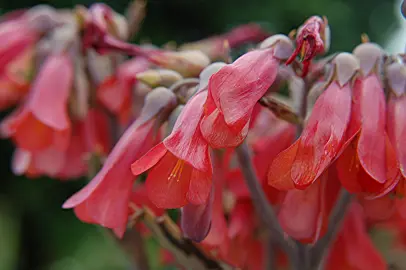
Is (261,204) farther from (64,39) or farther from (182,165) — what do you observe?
(64,39)

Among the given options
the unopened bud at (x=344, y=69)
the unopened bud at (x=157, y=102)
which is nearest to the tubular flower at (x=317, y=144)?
the unopened bud at (x=344, y=69)

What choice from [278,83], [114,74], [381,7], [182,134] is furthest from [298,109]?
[381,7]

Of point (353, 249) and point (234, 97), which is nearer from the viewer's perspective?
point (234, 97)

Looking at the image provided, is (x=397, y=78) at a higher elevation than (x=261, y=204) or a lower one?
higher

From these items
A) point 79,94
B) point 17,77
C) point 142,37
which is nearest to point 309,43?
point 79,94

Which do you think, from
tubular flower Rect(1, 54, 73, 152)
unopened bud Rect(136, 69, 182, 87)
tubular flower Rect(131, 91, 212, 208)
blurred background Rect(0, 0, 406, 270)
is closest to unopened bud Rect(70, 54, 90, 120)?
tubular flower Rect(1, 54, 73, 152)

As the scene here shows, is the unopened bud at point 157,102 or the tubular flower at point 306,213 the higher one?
the unopened bud at point 157,102

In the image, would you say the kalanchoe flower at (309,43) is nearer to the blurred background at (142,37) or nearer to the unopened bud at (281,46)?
the unopened bud at (281,46)

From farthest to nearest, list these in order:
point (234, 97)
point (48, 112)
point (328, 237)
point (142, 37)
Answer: point (142, 37)
point (48, 112)
point (328, 237)
point (234, 97)
